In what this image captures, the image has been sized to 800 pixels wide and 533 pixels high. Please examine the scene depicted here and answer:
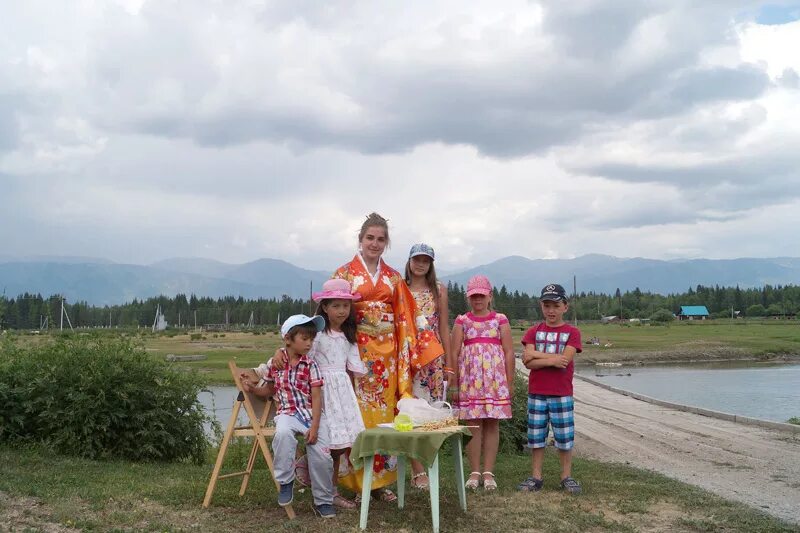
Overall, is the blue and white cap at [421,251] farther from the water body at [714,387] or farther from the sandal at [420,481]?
the water body at [714,387]

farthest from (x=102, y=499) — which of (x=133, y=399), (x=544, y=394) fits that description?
(x=544, y=394)

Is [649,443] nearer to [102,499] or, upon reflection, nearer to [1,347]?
[102,499]

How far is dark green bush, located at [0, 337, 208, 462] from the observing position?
876 cm

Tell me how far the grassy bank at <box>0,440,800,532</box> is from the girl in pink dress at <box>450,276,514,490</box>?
441mm

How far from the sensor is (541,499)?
6.81 metres

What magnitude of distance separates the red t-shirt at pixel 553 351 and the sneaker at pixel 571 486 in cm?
83

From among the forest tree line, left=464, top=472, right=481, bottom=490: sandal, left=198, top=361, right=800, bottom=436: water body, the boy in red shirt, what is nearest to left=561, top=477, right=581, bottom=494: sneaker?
the boy in red shirt

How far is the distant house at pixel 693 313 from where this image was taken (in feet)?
422

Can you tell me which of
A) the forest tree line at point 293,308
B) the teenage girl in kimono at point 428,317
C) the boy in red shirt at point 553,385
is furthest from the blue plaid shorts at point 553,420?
the forest tree line at point 293,308

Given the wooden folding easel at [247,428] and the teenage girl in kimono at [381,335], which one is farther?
the teenage girl in kimono at [381,335]

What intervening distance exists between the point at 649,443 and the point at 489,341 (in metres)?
6.63

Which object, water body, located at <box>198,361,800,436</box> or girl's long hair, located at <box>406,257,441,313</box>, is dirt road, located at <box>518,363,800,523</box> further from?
water body, located at <box>198,361,800,436</box>

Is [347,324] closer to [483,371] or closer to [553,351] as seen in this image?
[483,371]

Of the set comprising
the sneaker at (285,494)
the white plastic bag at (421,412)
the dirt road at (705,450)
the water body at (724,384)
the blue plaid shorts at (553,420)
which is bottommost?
the water body at (724,384)
